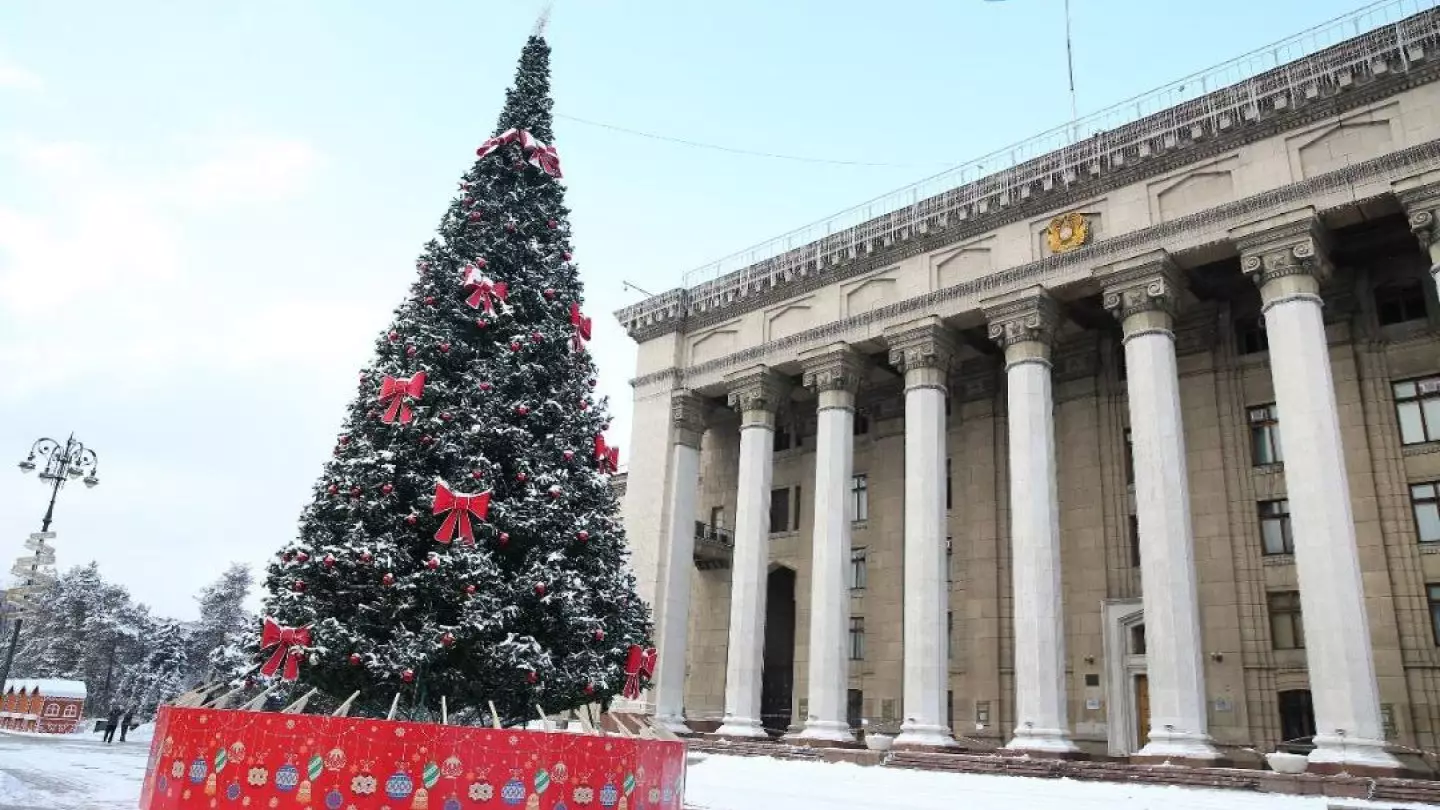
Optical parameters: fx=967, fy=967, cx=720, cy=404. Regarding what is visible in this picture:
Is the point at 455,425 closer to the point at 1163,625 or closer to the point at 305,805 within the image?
the point at 305,805

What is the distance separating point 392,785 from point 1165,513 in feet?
60.4

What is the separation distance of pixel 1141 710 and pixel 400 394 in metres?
20.7

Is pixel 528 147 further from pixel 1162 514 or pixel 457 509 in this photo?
pixel 1162 514

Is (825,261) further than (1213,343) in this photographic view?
Yes

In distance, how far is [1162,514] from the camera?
22.4 meters

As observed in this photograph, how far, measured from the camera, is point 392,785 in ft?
33.4

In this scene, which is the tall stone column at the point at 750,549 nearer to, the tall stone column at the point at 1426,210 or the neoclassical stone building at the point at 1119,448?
the neoclassical stone building at the point at 1119,448

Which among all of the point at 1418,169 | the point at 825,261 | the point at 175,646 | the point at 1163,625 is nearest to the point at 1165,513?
the point at 1163,625

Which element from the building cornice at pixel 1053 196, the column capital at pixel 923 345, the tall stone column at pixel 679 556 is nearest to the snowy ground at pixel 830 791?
the tall stone column at pixel 679 556

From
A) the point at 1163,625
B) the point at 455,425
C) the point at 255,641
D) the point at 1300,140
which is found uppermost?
the point at 1300,140

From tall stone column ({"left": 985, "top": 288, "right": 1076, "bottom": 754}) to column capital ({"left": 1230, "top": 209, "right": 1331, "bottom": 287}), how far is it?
5.06 m

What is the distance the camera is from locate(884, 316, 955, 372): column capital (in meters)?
28.1

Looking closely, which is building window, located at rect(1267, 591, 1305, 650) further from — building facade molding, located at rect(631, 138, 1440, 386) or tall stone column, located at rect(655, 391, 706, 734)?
tall stone column, located at rect(655, 391, 706, 734)

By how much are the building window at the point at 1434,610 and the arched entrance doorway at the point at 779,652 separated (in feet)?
60.6
